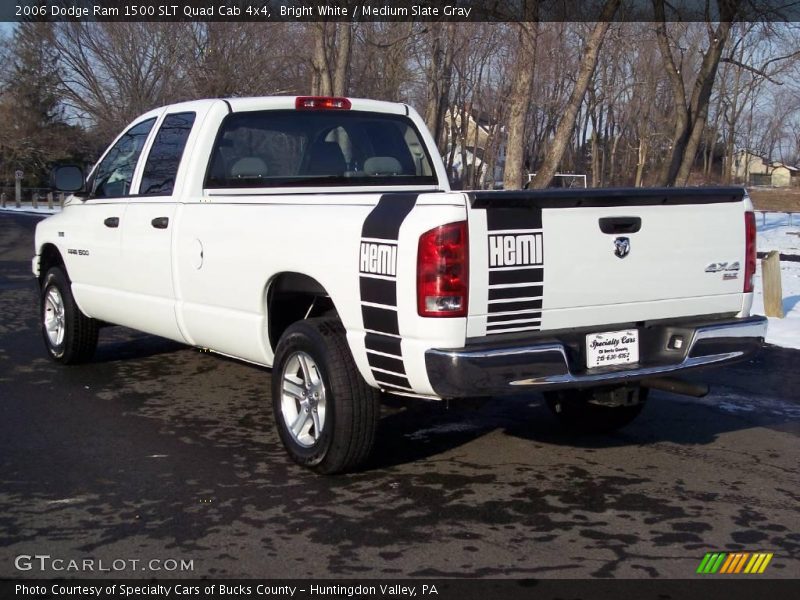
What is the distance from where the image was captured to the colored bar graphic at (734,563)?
159 inches

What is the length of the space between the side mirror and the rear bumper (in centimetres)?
438

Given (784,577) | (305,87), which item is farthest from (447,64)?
(784,577)

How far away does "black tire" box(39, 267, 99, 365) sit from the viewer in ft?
26.1

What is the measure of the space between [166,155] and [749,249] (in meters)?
3.88

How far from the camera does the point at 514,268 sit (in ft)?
15.0

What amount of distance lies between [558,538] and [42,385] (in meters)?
4.61

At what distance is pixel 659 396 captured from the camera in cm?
735

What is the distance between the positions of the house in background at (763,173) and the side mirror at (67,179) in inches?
3233

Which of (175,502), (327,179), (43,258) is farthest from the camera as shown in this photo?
(43,258)

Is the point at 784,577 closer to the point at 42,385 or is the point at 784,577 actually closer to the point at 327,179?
the point at 327,179

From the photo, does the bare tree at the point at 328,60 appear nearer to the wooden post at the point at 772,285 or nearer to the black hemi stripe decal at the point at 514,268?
the wooden post at the point at 772,285

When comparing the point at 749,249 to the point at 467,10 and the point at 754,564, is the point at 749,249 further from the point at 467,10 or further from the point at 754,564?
the point at 467,10

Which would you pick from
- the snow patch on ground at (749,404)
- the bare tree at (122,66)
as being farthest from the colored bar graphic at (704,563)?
the bare tree at (122,66)

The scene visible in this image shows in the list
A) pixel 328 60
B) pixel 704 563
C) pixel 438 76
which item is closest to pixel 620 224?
pixel 704 563
